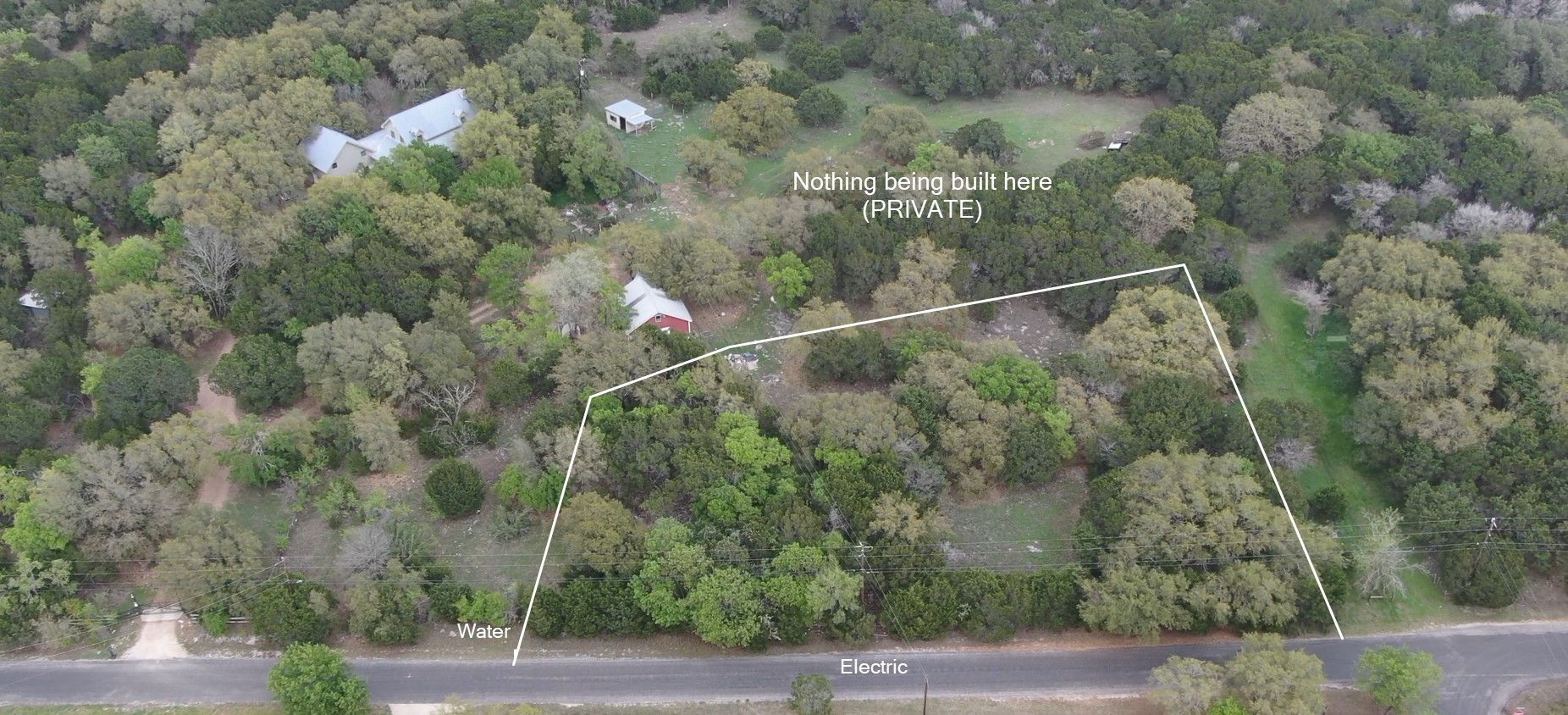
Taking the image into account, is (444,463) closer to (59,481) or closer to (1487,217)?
(59,481)

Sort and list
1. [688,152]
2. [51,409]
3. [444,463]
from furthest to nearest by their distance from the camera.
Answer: [688,152] → [51,409] → [444,463]

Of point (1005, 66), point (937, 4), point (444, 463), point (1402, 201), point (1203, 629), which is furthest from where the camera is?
point (937, 4)

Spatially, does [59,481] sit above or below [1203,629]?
above

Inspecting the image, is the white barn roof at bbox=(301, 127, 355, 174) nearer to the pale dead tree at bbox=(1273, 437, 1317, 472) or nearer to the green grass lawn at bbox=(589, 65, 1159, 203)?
the green grass lawn at bbox=(589, 65, 1159, 203)

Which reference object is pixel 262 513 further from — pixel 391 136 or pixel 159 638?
pixel 391 136

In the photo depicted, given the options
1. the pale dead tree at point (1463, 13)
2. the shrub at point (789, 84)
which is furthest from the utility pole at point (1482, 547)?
the pale dead tree at point (1463, 13)

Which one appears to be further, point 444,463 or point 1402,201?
point 1402,201

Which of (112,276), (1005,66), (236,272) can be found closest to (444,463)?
(236,272)
